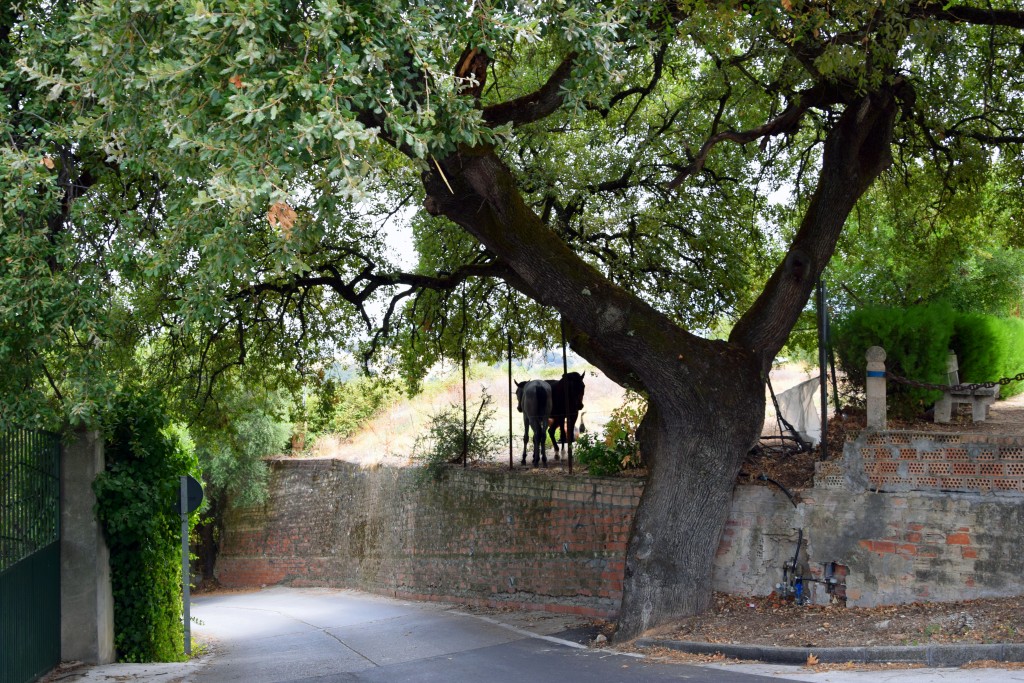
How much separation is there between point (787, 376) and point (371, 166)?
2437 centimetres

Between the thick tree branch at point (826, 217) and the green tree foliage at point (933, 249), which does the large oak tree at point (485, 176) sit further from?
the green tree foliage at point (933, 249)

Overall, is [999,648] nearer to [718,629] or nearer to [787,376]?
[718,629]

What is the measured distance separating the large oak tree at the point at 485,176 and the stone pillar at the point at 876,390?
1.13m

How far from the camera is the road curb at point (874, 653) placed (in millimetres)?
7719

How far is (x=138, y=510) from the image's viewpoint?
10977 millimetres

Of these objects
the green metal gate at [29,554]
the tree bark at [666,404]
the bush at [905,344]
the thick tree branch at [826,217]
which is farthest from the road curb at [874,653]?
the green metal gate at [29,554]

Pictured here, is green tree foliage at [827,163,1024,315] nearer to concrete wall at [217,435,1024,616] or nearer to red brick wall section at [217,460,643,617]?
concrete wall at [217,435,1024,616]

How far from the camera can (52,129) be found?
7.73 m

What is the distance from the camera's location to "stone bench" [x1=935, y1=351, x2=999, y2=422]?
1262 cm

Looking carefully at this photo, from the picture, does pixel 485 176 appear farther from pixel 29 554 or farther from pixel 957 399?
pixel 957 399

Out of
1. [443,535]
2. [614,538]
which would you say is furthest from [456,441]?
[614,538]

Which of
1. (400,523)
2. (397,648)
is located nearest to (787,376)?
(400,523)

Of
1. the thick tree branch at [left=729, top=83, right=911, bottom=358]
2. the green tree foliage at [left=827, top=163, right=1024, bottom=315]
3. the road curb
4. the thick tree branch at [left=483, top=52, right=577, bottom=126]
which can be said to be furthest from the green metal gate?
the green tree foliage at [left=827, top=163, right=1024, bottom=315]

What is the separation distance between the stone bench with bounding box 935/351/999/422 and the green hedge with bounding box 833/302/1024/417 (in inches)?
5.8
